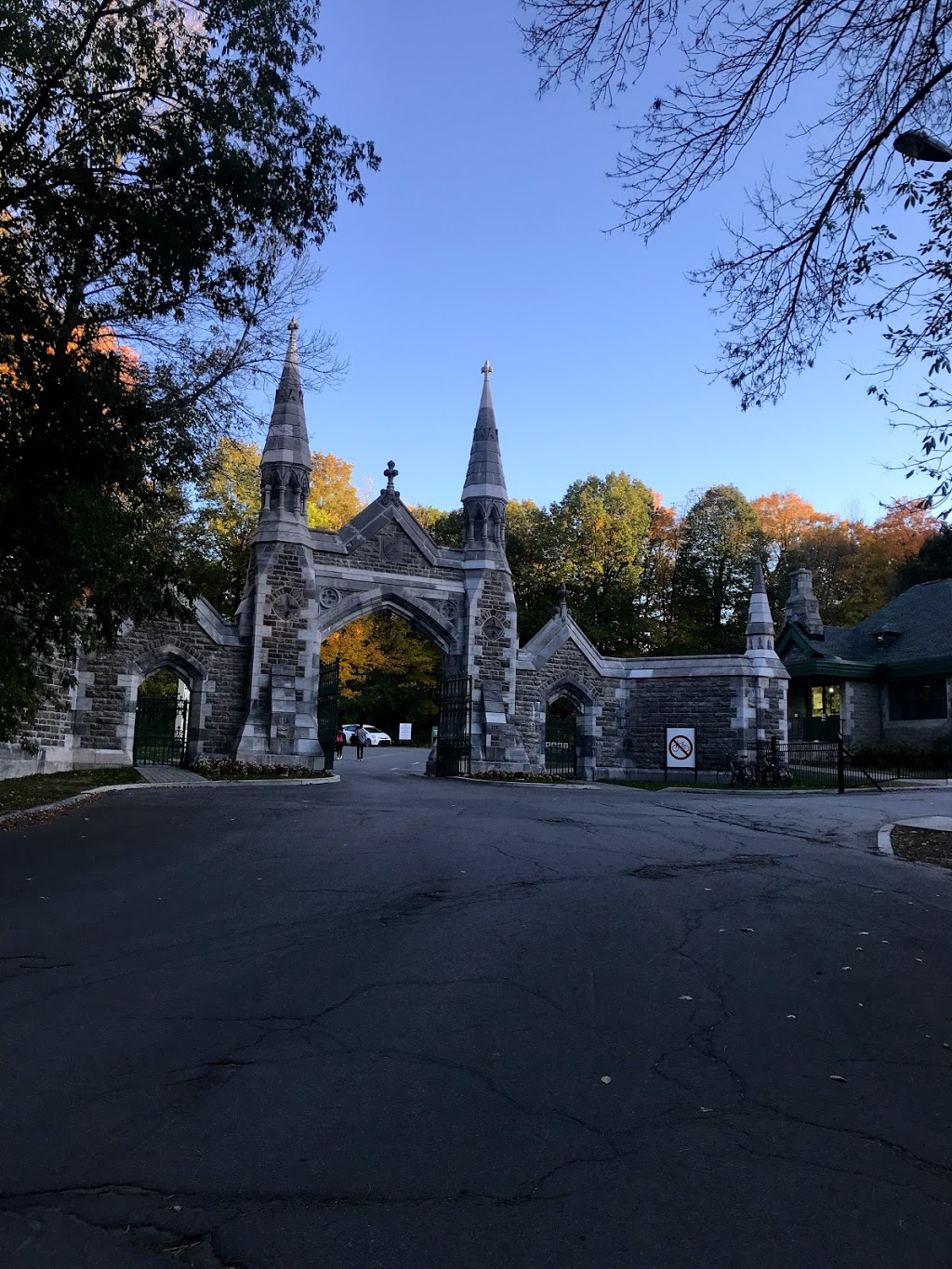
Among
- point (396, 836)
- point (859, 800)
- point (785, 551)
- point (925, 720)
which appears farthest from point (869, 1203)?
point (785, 551)

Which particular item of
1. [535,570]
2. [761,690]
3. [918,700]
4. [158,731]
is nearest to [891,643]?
[918,700]

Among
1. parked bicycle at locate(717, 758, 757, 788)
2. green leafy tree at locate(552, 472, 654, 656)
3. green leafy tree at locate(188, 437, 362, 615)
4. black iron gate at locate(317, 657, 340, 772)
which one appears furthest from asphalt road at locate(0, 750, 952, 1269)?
green leafy tree at locate(552, 472, 654, 656)

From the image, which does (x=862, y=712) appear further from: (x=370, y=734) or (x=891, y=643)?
(x=370, y=734)

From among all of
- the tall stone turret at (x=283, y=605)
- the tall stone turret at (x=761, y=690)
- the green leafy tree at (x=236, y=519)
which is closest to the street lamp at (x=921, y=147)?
the tall stone turret at (x=283, y=605)

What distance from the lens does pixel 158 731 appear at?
82.4ft

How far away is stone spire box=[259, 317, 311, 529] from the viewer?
77.5 feet

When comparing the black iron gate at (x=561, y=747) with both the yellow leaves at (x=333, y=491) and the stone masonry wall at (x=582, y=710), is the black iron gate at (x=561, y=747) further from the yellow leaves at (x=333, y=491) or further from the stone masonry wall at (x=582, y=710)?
the yellow leaves at (x=333, y=491)

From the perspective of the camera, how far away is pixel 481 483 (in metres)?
26.9

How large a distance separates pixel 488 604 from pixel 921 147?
19.8 meters

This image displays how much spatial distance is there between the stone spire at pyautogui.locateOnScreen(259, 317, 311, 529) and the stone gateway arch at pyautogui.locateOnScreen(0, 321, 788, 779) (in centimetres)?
4

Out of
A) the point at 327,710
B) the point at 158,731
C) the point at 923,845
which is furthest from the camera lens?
the point at 158,731

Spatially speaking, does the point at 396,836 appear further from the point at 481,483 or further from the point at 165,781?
the point at 481,483

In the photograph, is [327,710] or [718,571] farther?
[718,571]

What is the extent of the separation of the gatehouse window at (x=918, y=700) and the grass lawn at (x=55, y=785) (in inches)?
1154
